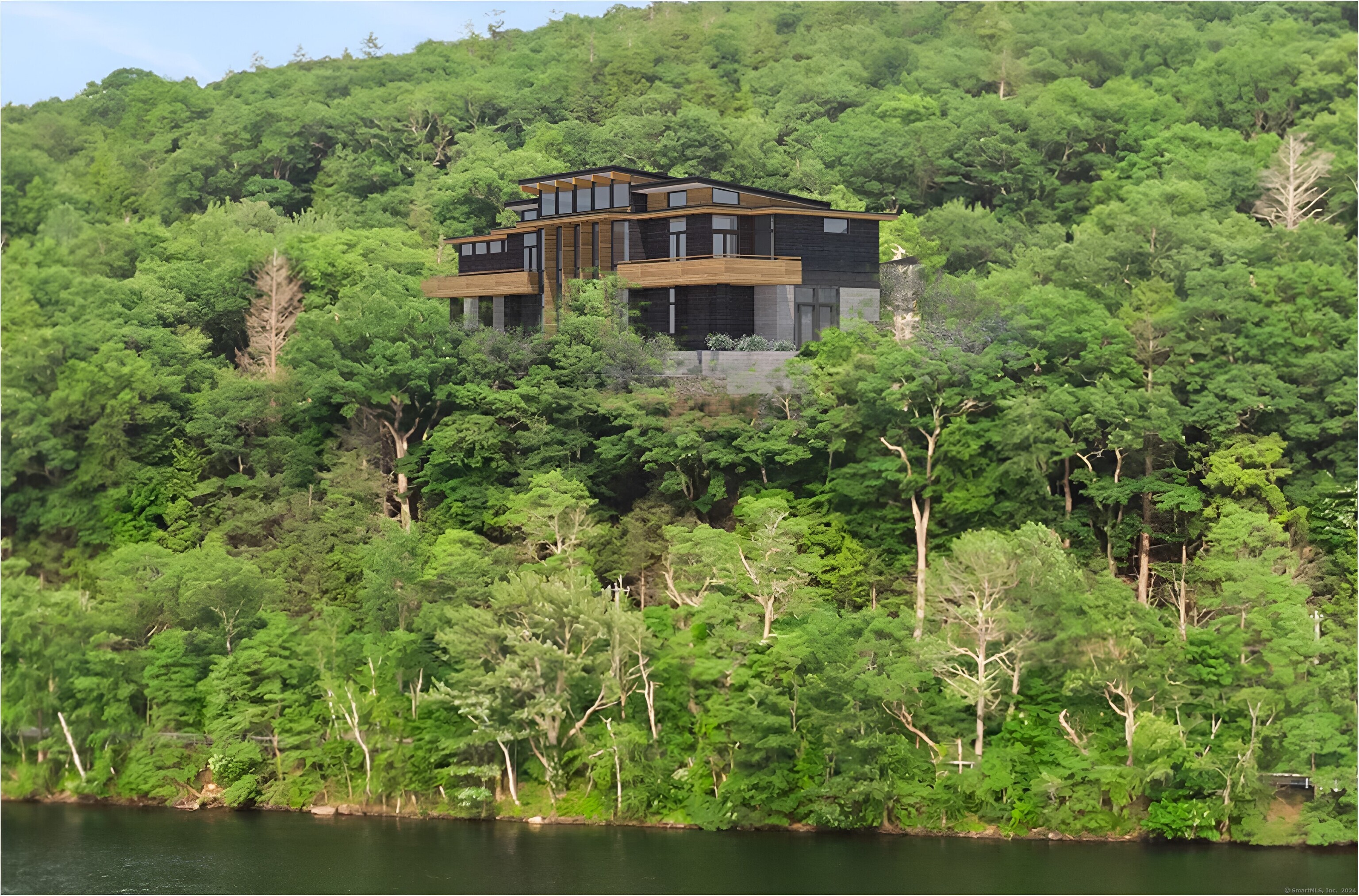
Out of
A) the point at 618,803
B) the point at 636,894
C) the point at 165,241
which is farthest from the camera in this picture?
the point at 165,241

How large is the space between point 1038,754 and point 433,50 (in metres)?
74.0

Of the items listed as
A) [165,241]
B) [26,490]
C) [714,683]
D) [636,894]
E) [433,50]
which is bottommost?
[636,894]

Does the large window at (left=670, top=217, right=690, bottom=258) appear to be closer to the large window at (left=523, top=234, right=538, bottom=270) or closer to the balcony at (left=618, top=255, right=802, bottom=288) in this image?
the balcony at (left=618, top=255, right=802, bottom=288)

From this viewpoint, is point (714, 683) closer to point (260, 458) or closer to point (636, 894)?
point (636, 894)

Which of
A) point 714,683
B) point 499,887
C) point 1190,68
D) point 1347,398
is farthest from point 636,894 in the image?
point 1190,68

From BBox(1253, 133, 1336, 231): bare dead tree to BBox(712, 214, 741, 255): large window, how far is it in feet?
68.8

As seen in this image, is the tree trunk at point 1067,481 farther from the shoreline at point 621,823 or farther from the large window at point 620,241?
the large window at point 620,241

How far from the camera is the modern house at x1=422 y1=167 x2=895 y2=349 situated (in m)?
49.0

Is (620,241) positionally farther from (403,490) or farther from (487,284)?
(403,490)

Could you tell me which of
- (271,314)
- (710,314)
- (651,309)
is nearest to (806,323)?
(710,314)

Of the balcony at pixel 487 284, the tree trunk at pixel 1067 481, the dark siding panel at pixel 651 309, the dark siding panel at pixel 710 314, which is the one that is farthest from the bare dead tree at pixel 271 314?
the tree trunk at pixel 1067 481

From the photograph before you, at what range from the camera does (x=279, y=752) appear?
132 ft

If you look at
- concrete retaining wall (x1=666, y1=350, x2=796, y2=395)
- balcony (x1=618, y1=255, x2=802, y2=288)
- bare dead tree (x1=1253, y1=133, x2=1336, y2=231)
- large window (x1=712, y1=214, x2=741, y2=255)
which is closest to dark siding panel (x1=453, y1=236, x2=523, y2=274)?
balcony (x1=618, y1=255, x2=802, y2=288)

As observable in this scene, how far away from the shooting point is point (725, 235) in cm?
4975
